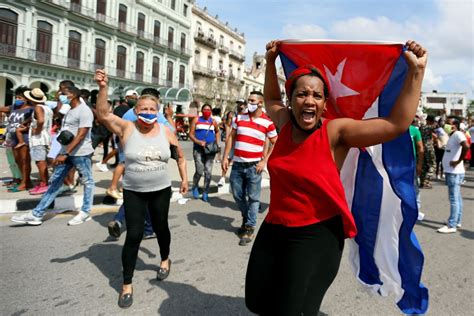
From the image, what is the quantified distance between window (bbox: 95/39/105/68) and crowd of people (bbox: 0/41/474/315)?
93.2 feet

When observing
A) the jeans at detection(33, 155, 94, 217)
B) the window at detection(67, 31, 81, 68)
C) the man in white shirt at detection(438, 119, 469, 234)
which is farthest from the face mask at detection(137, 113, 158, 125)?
the window at detection(67, 31, 81, 68)

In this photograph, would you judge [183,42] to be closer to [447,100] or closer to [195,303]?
[195,303]

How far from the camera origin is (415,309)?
2490 mm

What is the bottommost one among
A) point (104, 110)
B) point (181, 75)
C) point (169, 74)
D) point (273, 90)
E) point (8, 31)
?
point (104, 110)

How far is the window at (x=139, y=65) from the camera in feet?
121

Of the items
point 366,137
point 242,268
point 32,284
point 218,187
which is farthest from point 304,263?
point 218,187

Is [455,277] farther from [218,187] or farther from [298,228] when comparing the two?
[218,187]

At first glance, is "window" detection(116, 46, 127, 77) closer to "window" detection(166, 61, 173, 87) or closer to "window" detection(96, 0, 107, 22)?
"window" detection(96, 0, 107, 22)

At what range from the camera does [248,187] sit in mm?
5051

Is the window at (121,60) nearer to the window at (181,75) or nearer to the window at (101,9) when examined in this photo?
the window at (101,9)

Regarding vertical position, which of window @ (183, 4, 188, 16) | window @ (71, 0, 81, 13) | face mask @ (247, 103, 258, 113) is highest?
window @ (183, 4, 188, 16)

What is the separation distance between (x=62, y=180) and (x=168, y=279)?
251 centimetres

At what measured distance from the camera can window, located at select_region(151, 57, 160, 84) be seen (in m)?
39.2

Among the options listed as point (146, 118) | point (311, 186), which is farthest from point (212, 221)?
point (311, 186)
